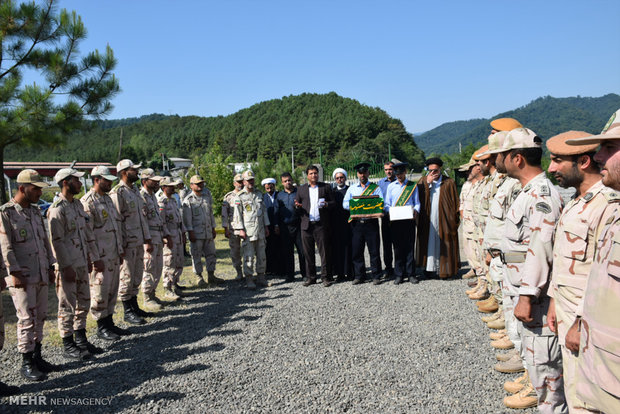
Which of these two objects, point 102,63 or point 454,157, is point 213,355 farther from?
point 454,157

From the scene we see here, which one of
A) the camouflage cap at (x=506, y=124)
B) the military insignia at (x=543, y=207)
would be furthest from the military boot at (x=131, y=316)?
Answer: the military insignia at (x=543, y=207)

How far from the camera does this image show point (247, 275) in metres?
7.39

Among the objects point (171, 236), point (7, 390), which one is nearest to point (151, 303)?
point (171, 236)

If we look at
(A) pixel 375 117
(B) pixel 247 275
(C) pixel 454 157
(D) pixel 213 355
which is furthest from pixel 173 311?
(A) pixel 375 117

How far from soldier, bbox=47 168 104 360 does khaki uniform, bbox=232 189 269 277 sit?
295 centimetres

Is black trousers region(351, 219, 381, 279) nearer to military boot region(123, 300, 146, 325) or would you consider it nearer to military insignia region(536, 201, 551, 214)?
military boot region(123, 300, 146, 325)

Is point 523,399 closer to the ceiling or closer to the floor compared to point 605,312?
closer to the floor

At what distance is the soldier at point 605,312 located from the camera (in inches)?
61.4

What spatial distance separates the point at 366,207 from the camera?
22.7 ft

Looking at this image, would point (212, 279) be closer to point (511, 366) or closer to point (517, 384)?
point (511, 366)

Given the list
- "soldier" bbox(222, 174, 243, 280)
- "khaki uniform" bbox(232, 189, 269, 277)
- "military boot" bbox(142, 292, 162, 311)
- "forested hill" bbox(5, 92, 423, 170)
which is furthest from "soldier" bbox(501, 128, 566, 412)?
"forested hill" bbox(5, 92, 423, 170)

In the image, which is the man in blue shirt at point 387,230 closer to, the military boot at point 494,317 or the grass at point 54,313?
the military boot at point 494,317

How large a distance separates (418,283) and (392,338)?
261 cm

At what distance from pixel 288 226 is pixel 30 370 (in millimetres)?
4753
